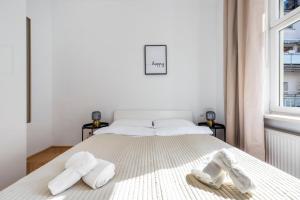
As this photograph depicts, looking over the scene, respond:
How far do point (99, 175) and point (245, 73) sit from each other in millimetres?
1854

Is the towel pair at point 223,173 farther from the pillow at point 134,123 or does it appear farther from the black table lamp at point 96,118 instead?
the black table lamp at point 96,118

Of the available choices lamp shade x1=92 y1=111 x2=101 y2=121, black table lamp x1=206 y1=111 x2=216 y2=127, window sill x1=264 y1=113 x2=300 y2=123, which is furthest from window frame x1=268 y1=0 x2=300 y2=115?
lamp shade x1=92 y1=111 x2=101 y2=121

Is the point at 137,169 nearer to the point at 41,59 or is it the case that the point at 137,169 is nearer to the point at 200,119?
the point at 200,119

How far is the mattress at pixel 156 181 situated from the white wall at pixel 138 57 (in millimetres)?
1411

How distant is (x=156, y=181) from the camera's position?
1049mm

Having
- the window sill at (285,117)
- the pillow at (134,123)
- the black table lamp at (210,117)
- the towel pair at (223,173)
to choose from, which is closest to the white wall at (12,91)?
the pillow at (134,123)

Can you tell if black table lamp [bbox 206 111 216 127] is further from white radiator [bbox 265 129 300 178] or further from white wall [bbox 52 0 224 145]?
white radiator [bbox 265 129 300 178]

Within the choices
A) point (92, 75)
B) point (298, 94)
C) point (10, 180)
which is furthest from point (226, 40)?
point (10, 180)

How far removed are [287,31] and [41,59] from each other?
311 centimetres

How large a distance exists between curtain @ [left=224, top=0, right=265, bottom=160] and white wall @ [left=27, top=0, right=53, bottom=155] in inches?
99.4

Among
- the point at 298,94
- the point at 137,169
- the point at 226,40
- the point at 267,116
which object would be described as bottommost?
the point at 137,169

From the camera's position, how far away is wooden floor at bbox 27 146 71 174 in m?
2.30

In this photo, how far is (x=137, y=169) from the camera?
1229 mm

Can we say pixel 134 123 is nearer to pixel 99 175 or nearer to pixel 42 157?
pixel 42 157
